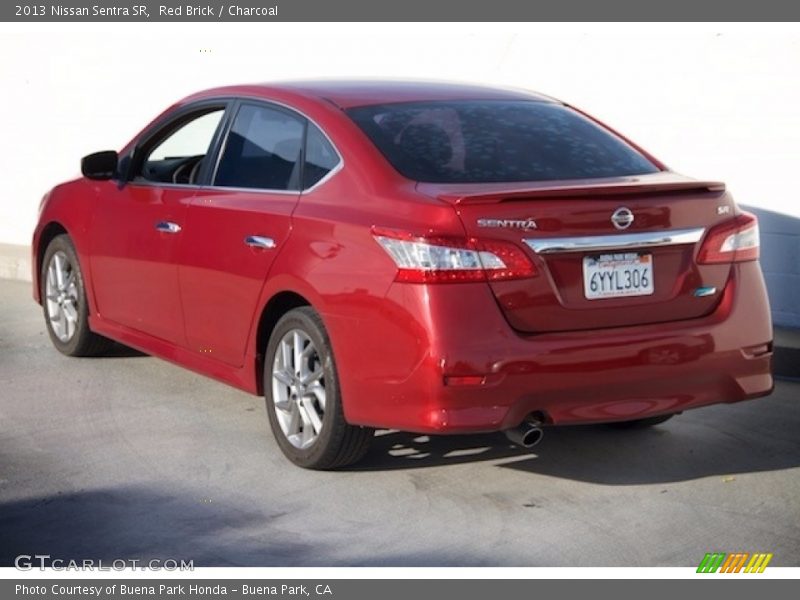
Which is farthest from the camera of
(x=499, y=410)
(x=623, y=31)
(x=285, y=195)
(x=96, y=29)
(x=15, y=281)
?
(x=96, y=29)

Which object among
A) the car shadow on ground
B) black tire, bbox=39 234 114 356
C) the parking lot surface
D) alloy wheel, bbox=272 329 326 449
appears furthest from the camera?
black tire, bbox=39 234 114 356

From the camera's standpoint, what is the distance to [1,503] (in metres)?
6.30

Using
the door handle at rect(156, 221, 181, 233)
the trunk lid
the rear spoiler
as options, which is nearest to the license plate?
the trunk lid

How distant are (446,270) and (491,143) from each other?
103 cm

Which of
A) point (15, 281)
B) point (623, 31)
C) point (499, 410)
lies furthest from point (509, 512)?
point (15, 281)

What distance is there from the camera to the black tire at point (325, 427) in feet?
21.3

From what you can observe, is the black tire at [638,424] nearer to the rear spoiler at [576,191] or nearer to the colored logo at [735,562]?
the rear spoiler at [576,191]

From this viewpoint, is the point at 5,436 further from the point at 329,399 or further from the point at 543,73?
the point at 543,73

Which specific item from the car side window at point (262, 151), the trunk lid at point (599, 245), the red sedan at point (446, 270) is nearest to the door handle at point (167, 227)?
the red sedan at point (446, 270)

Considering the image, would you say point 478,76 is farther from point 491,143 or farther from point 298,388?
point 298,388

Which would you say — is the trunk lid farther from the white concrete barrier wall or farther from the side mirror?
the white concrete barrier wall

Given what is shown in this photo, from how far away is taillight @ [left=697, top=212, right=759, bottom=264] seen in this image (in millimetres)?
6438

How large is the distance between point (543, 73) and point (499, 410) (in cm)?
482

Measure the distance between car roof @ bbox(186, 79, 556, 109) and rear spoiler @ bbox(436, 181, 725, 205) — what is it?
110 cm
